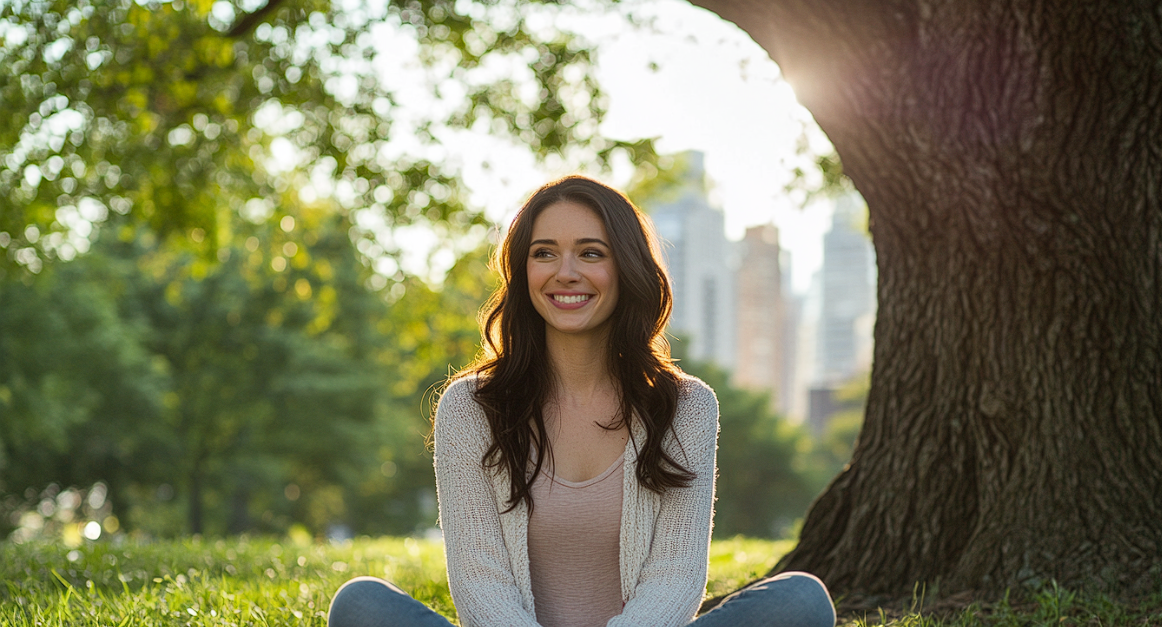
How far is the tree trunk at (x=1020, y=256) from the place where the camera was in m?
3.94

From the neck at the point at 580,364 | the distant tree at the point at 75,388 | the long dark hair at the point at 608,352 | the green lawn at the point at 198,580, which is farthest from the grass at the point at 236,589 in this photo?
the distant tree at the point at 75,388

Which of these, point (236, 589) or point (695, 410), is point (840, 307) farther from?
point (695, 410)

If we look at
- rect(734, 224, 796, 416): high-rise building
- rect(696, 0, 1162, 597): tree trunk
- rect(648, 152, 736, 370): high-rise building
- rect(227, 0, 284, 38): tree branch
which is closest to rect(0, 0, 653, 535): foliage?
rect(227, 0, 284, 38): tree branch

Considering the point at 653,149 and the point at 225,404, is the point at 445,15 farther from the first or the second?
the point at 225,404

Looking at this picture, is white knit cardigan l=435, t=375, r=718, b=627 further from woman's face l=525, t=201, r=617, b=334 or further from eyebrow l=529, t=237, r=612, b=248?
eyebrow l=529, t=237, r=612, b=248

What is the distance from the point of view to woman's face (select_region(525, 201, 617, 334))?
3152 millimetres

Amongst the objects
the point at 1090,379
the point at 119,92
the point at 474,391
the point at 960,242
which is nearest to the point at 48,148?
the point at 119,92

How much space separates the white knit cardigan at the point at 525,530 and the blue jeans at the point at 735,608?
206mm

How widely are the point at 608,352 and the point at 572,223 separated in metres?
0.47

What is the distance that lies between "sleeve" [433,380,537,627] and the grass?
38.7 inches

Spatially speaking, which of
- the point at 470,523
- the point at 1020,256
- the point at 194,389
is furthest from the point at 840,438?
the point at 470,523

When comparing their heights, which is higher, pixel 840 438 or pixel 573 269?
pixel 573 269

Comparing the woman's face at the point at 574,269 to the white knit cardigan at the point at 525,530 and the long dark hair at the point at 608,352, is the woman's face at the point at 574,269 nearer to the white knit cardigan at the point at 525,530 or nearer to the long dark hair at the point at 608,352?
the long dark hair at the point at 608,352

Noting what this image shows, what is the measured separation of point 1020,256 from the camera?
4.05 meters
